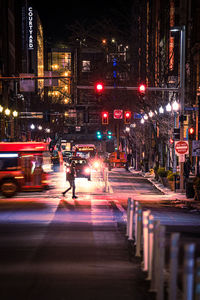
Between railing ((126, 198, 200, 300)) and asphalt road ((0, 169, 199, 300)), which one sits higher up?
railing ((126, 198, 200, 300))

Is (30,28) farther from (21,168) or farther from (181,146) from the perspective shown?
(21,168)

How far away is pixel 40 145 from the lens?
84.3ft

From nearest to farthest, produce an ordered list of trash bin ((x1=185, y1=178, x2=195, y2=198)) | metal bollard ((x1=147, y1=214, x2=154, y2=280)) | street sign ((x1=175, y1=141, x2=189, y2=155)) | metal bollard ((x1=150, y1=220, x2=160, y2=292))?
metal bollard ((x1=150, y1=220, x2=160, y2=292)) < metal bollard ((x1=147, y1=214, x2=154, y2=280)) < trash bin ((x1=185, y1=178, x2=195, y2=198)) < street sign ((x1=175, y1=141, x2=189, y2=155))

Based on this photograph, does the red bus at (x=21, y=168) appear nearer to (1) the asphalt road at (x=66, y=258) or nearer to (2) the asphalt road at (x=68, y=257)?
(2) the asphalt road at (x=68, y=257)

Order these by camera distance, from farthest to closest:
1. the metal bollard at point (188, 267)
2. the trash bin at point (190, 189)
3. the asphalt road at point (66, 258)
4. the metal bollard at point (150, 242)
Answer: the trash bin at point (190, 189)
the metal bollard at point (150, 242)
the asphalt road at point (66, 258)
the metal bollard at point (188, 267)

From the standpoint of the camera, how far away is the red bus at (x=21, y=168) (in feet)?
80.5

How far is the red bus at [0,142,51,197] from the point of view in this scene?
24.5 meters

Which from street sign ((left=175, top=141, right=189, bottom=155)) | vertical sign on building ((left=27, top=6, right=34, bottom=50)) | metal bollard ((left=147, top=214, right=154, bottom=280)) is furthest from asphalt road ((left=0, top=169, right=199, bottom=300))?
vertical sign on building ((left=27, top=6, right=34, bottom=50))

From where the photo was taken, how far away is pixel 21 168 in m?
24.8

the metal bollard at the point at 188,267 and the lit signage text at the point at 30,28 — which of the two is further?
the lit signage text at the point at 30,28

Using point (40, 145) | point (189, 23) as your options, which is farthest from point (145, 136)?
point (40, 145)

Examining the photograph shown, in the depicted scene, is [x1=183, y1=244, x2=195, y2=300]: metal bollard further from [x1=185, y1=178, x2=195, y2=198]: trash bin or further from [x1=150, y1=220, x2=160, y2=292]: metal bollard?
[x1=185, y1=178, x2=195, y2=198]: trash bin

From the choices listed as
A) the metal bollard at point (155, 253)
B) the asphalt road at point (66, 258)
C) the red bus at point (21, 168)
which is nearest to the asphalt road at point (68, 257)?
the asphalt road at point (66, 258)

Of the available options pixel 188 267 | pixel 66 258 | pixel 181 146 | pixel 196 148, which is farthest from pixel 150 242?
pixel 181 146
